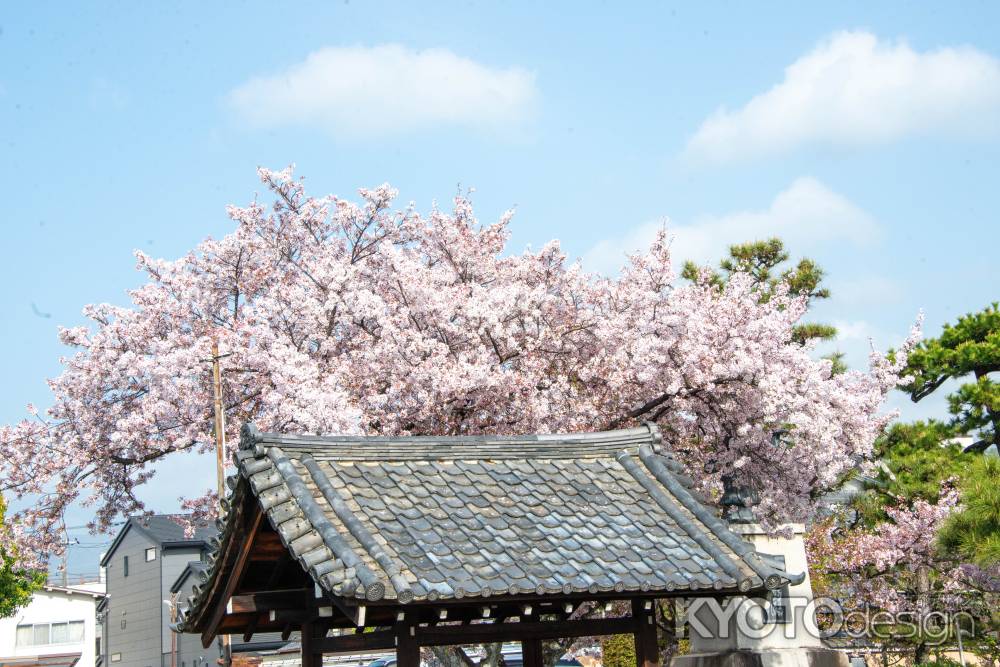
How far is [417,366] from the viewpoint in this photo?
1711 cm

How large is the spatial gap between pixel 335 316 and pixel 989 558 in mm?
11648

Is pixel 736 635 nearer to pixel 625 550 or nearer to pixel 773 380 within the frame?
pixel 625 550

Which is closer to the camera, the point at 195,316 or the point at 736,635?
the point at 736,635

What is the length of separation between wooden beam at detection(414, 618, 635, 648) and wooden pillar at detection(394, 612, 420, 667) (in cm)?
8

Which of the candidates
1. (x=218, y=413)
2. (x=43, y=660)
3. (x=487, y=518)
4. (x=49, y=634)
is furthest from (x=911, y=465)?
(x=49, y=634)

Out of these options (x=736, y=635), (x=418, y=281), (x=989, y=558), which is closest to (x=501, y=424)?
(x=418, y=281)

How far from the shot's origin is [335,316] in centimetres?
1825

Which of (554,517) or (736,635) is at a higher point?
(554,517)

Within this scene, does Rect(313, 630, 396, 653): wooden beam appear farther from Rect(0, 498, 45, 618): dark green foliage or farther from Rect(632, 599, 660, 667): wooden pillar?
Rect(0, 498, 45, 618): dark green foliage

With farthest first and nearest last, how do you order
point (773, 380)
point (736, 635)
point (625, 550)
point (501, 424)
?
point (501, 424) < point (773, 380) < point (736, 635) < point (625, 550)

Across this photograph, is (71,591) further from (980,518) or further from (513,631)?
(980,518)

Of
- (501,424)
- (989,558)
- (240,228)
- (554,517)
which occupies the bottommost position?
(989,558)

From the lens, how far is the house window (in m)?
48.9

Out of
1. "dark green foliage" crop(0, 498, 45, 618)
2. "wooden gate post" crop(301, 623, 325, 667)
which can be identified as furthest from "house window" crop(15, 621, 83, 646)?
"wooden gate post" crop(301, 623, 325, 667)
